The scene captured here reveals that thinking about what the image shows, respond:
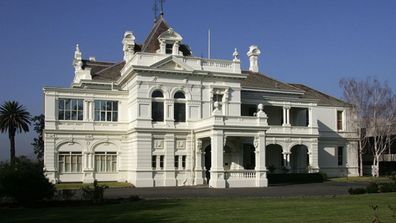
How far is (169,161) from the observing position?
42.5 m

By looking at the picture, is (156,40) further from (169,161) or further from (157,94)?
(169,161)

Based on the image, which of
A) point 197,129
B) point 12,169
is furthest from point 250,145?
point 12,169

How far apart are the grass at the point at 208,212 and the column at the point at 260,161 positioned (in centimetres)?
1687

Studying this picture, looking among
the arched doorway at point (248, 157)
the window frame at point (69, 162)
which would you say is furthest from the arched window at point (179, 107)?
the window frame at point (69, 162)

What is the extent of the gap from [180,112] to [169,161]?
4312 millimetres

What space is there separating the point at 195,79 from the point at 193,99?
1686 millimetres

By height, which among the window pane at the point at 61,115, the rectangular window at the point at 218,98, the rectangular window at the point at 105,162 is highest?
the rectangular window at the point at 218,98

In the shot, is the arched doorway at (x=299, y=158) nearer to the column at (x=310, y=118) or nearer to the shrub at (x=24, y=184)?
the column at (x=310, y=118)

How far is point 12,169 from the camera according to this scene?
24.0 meters

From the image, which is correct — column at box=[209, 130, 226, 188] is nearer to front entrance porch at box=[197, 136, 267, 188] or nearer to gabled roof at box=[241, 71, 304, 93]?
front entrance porch at box=[197, 136, 267, 188]

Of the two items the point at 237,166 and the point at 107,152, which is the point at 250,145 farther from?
the point at 107,152

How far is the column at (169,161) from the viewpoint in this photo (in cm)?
4203

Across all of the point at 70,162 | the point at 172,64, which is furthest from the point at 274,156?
the point at 70,162

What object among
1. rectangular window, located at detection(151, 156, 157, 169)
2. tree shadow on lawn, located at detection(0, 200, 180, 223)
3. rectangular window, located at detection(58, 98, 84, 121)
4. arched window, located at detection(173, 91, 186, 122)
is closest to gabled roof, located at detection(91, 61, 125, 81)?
rectangular window, located at detection(58, 98, 84, 121)
